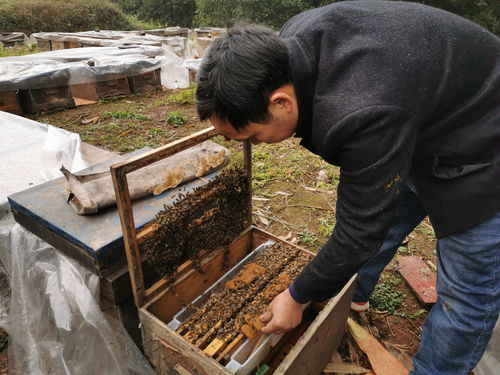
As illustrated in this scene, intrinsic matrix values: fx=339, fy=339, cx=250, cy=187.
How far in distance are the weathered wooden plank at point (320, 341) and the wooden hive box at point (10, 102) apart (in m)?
6.88

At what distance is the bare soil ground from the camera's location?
9.50 ft

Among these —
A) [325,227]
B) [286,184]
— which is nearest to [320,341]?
[325,227]

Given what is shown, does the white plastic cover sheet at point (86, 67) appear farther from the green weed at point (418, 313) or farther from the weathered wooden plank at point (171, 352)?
the green weed at point (418, 313)

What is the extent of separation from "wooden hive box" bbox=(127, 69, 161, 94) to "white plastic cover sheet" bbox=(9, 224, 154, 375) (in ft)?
21.6

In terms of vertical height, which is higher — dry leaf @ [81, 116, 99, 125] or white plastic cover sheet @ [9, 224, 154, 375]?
white plastic cover sheet @ [9, 224, 154, 375]

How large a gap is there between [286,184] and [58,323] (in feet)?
11.0

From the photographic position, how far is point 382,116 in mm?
1214

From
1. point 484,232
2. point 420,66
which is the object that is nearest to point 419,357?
point 484,232

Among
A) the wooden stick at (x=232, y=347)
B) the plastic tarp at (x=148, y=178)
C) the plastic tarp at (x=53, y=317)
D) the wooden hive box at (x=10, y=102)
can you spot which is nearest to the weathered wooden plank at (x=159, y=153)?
the plastic tarp at (x=148, y=178)

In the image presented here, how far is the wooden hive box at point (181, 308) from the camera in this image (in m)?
A: 1.70

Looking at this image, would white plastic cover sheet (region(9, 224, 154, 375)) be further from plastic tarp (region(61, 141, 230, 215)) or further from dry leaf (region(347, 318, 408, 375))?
dry leaf (region(347, 318, 408, 375))

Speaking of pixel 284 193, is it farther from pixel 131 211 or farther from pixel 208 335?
pixel 131 211

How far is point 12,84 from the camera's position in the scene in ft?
19.9

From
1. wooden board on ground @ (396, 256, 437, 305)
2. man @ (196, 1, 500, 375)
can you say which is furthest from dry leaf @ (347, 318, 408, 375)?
man @ (196, 1, 500, 375)
